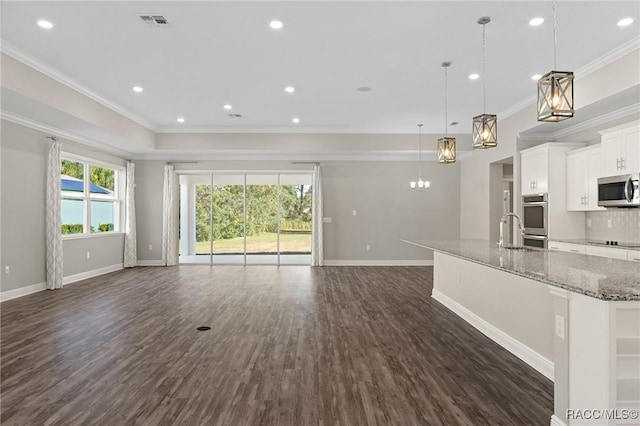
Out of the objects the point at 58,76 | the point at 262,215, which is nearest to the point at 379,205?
the point at 262,215

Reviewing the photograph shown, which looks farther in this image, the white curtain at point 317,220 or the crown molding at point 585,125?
the white curtain at point 317,220

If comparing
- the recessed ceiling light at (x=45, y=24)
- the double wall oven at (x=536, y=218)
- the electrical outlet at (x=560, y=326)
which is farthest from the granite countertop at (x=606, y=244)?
the recessed ceiling light at (x=45, y=24)

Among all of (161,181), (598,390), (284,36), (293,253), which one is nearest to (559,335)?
(598,390)

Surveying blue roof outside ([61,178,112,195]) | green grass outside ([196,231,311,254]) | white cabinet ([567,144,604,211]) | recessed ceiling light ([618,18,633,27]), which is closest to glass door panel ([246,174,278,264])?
green grass outside ([196,231,311,254])

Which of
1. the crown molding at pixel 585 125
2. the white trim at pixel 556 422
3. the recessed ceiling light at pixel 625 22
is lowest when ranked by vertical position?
the white trim at pixel 556 422

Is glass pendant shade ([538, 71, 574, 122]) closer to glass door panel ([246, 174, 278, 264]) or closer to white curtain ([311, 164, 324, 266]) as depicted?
white curtain ([311, 164, 324, 266])

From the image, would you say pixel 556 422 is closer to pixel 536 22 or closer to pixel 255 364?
pixel 255 364

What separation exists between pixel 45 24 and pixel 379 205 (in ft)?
24.6

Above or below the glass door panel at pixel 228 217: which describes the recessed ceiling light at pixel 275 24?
above

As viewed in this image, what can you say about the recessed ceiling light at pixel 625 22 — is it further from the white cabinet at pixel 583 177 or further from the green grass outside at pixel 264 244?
the green grass outside at pixel 264 244

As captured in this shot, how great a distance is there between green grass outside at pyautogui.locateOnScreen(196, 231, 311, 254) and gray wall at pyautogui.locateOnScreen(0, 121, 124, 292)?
3926 mm

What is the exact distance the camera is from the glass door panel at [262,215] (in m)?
9.66

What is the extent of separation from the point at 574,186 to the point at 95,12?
6967 mm

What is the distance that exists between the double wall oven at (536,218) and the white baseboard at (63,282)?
8.38 meters
